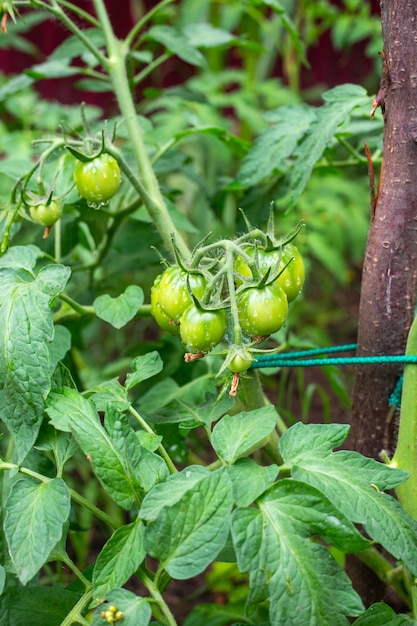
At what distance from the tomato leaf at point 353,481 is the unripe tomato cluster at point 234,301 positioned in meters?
0.11

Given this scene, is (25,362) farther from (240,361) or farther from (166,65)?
(166,65)

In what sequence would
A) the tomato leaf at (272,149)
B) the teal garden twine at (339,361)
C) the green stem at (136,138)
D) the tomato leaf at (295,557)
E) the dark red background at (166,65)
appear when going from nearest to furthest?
the tomato leaf at (295,557)
the teal garden twine at (339,361)
the green stem at (136,138)
the tomato leaf at (272,149)
the dark red background at (166,65)

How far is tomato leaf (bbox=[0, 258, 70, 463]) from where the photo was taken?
30.3 inches

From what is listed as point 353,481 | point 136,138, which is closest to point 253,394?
point 353,481

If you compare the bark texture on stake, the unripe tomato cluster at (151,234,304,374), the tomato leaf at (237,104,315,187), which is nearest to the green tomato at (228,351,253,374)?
the unripe tomato cluster at (151,234,304,374)

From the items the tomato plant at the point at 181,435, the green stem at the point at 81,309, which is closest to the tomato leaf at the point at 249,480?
the tomato plant at the point at 181,435

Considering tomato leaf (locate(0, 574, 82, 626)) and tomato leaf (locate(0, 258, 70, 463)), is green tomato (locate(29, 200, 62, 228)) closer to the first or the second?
tomato leaf (locate(0, 258, 70, 463))

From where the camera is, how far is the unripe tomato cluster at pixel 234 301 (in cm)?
70

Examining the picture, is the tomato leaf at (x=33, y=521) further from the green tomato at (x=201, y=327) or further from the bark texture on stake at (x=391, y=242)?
the bark texture on stake at (x=391, y=242)

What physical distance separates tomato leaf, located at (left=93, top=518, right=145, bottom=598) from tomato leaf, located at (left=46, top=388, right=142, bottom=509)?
3 centimetres

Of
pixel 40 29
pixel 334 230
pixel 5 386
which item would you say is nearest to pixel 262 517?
pixel 5 386

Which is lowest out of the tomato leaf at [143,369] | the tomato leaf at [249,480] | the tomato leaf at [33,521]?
the tomato leaf at [33,521]

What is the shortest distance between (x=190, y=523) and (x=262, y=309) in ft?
0.72

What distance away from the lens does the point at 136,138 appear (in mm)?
1051
